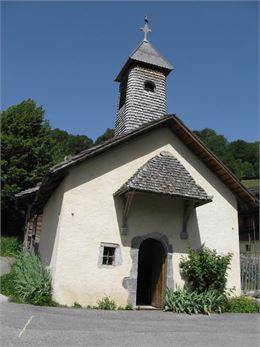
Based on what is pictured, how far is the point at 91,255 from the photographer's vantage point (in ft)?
36.3

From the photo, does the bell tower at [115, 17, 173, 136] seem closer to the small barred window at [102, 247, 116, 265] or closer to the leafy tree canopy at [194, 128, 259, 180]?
the small barred window at [102, 247, 116, 265]

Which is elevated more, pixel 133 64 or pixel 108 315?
pixel 133 64

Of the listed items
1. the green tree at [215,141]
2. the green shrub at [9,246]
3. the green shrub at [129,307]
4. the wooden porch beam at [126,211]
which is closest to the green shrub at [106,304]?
the green shrub at [129,307]

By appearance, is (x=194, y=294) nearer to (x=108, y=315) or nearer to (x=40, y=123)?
(x=108, y=315)

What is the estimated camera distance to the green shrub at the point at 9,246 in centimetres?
2167

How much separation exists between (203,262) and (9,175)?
62.6 ft

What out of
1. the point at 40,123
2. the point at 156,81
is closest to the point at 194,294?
the point at 156,81

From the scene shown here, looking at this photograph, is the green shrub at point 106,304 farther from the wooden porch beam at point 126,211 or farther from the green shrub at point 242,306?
the green shrub at point 242,306

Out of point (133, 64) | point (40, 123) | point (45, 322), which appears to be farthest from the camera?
point (40, 123)

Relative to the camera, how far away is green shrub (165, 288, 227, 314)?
36.5ft

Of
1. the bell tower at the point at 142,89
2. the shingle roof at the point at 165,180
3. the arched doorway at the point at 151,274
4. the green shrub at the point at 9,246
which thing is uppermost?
the bell tower at the point at 142,89

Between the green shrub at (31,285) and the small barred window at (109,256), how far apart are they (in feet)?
5.87

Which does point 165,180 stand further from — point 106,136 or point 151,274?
point 106,136

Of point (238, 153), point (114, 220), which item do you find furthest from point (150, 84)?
point (238, 153)
